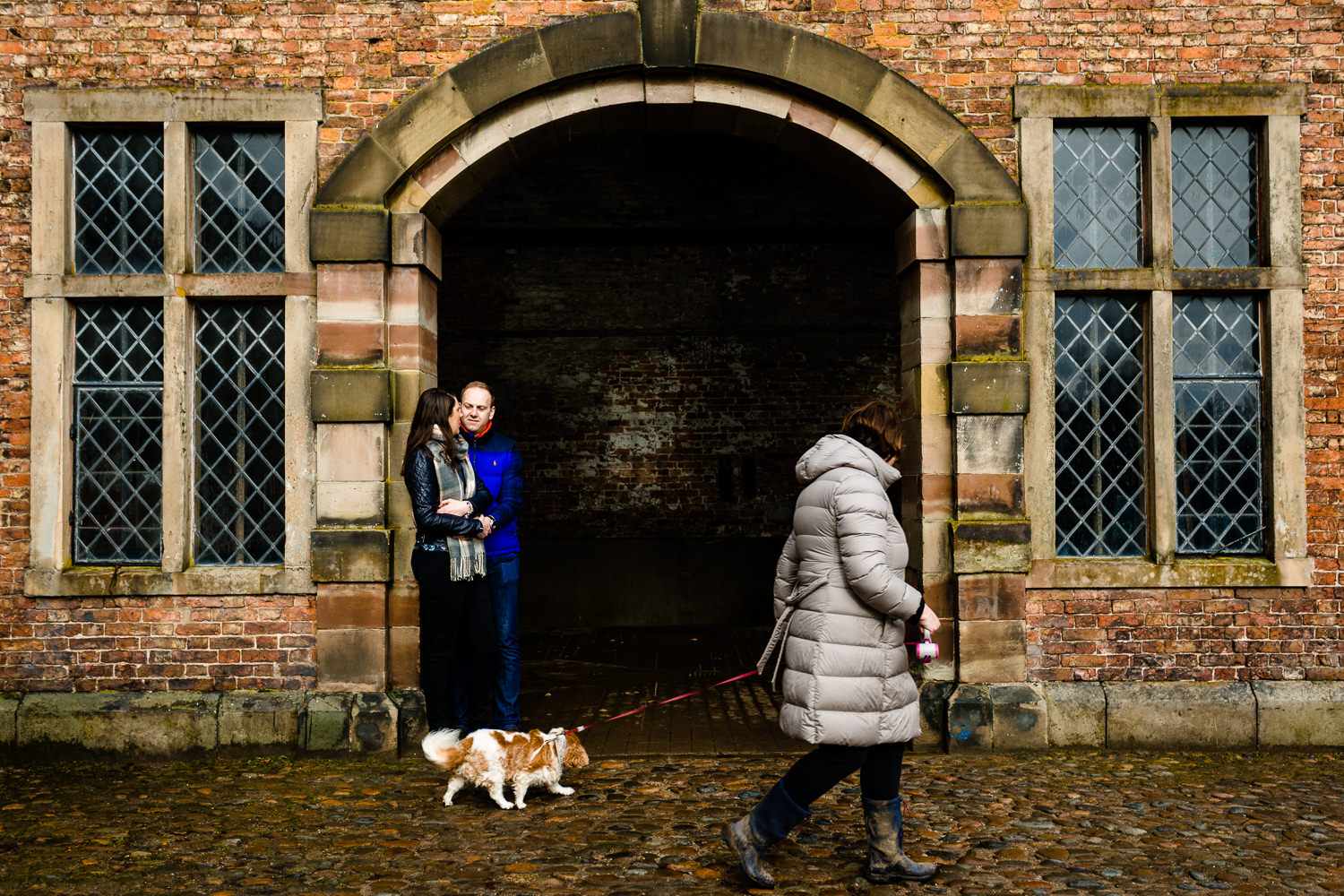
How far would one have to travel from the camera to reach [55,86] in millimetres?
5684

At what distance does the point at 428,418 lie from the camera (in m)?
5.01

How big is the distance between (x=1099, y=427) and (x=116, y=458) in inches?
235

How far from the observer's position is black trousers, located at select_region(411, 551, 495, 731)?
515 cm

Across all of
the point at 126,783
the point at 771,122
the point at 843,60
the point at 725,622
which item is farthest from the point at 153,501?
the point at 725,622

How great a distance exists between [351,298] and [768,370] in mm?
6378

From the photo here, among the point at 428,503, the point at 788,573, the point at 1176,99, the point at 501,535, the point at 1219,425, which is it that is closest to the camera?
the point at 788,573

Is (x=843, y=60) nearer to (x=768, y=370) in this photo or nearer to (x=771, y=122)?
(x=771, y=122)

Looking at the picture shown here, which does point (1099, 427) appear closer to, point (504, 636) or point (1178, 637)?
point (1178, 637)

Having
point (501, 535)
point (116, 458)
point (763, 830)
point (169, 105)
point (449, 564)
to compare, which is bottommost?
point (763, 830)

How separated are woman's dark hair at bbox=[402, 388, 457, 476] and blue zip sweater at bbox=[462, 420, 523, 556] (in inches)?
11.0

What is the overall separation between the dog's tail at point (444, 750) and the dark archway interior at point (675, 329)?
6583 mm

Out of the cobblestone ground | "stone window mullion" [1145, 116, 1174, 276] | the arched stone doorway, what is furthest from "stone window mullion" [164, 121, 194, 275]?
"stone window mullion" [1145, 116, 1174, 276]

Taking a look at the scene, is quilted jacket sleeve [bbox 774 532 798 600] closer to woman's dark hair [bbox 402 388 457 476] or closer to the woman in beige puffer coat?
the woman in beige puffer coat

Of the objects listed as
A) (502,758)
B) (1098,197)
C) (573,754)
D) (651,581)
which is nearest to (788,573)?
(573,754)
